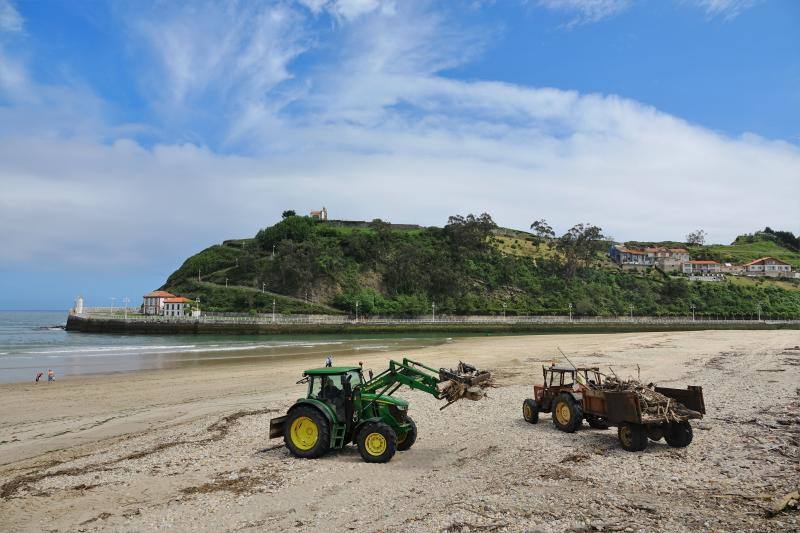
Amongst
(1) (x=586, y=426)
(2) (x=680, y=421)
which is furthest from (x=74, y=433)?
(2) (x=680, y=421)

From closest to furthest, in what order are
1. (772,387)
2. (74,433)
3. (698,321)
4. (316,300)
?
(74,433) → (772,387) → (698,321) → (316,300)

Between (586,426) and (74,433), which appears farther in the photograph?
(74,433)

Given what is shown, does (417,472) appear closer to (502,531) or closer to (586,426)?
(502,531)

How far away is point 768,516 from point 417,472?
581 cm

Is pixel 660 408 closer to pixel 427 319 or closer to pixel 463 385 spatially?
pixel 463 385

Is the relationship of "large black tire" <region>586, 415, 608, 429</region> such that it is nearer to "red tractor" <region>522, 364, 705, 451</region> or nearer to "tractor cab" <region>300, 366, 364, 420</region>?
"red tractor" <region>522, 364, 705, 451</region>

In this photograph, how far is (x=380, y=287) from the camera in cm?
10512

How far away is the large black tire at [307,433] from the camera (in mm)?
11178

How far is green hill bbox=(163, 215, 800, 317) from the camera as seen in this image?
97.2m

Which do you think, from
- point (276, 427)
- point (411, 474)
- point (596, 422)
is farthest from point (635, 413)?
point (276, 427)

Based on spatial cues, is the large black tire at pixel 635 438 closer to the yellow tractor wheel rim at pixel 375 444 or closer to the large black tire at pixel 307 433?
the yellow tractor wheel rim at pixel 375 444

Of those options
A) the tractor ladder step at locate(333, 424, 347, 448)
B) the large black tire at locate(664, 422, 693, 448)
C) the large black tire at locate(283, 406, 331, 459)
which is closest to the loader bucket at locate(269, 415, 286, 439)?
the large black tire at locate(283, 406, 331, 459)

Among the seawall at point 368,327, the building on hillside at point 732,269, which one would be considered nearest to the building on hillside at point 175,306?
the seawall at point 368,327

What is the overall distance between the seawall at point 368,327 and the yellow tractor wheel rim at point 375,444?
223 ft
